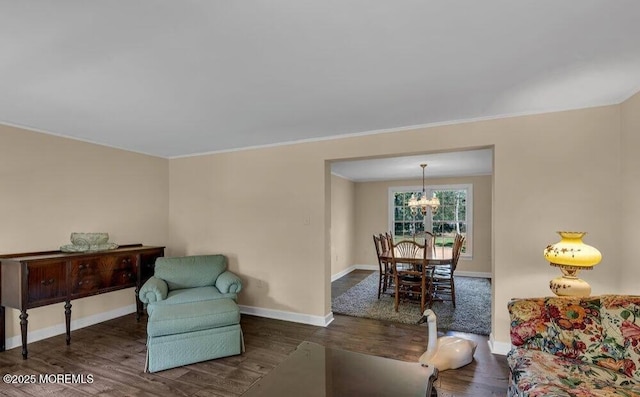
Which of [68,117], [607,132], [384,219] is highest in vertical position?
[68,117]

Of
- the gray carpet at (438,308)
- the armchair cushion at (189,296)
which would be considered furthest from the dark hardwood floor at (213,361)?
the armchair cushion at (189,296)

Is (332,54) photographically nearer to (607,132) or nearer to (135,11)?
(135,11)

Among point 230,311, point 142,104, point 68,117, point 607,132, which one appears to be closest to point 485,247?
point 607,132

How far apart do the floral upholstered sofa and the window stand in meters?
4.79

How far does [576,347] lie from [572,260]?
0.64m

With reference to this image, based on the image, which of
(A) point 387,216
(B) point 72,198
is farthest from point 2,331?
(A) point 387,216

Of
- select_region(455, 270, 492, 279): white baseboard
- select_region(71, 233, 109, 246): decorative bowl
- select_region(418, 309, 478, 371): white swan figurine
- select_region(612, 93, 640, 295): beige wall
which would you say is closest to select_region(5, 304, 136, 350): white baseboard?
select_region(71, 233, 109, 246): decorative bowl

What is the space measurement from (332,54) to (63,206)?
11.5 feet

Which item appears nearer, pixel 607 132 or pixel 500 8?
pixel 500 8

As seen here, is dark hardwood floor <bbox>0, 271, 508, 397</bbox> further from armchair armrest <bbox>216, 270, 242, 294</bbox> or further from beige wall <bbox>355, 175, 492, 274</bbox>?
beige wall <bbox>355, 175, 492, 274</bbox>

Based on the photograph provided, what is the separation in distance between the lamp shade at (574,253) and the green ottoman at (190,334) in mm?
2648

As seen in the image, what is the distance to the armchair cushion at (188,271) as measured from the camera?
10.8 feet

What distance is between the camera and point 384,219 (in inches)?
279

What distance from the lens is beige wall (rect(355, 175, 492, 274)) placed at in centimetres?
632
